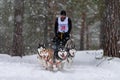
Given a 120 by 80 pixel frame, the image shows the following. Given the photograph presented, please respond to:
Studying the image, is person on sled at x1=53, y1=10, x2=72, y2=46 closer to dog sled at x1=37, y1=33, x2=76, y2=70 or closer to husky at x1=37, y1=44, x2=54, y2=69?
dog sled at x1=37, y1=33, x2=76, y2=70

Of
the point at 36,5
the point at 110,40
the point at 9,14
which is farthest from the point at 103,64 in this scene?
the point at 9,14

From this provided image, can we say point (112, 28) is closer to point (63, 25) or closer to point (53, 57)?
point (63, 25)

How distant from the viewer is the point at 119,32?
43.1 feet

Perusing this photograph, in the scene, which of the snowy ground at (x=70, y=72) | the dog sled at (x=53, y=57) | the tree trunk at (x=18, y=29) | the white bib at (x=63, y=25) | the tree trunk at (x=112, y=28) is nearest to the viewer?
the snowy ground at (x=70, y=72)

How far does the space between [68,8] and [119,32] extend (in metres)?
16.6

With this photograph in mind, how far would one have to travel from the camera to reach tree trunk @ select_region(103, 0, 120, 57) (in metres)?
13.1

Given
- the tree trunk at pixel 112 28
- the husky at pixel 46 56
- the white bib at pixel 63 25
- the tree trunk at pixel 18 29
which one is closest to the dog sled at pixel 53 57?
the husky at pixel 46 56

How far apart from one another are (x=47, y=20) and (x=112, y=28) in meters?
14.2

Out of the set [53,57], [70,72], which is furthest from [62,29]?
[70,72]

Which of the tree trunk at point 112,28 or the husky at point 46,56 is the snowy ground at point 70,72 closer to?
the husky at point 46,56

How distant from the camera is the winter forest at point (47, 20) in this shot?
518 inches

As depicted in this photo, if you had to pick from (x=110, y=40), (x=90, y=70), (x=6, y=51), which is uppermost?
(x=110, y=40)

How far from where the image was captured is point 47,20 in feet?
88.6

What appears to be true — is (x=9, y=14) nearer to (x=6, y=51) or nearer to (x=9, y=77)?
(x=6, y=51)
